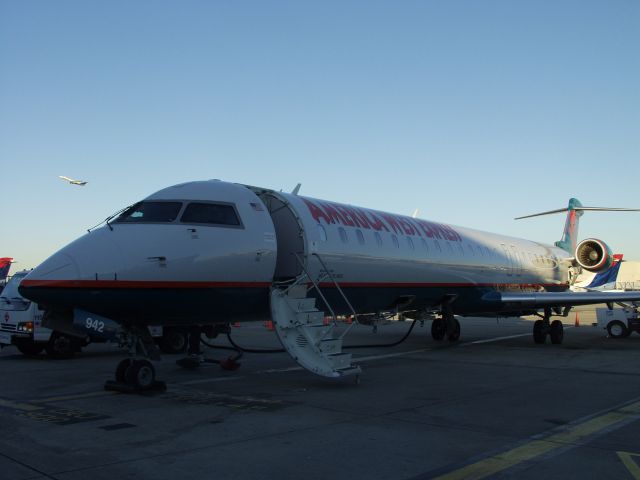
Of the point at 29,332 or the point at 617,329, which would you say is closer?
the point at 29,332

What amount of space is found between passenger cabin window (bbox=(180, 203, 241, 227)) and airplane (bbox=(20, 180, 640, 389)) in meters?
0.02

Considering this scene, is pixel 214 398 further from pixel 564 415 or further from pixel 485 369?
pixel 485 369

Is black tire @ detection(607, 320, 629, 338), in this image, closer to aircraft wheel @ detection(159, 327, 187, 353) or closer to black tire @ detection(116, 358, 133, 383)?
aircraft wheel @ detection(159, 327, 187, 353)

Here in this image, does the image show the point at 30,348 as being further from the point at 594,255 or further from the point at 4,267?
the point at 4,267

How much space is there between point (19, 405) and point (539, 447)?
22.2 ft

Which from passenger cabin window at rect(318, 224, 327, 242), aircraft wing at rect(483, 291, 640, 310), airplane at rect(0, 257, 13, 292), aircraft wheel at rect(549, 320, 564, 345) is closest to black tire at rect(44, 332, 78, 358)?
passenger cabin window at rect(318, 224, 327, 242)

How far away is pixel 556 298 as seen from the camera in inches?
680

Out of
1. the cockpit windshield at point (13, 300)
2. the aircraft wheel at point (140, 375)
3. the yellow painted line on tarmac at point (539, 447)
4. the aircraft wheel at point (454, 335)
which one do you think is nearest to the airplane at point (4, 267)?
the cockpit windshield at point (13, 300)

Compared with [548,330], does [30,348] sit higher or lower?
lower

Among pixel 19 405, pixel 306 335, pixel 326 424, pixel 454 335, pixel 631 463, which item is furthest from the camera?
pixel 454 335

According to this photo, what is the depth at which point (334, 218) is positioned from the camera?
12305mm

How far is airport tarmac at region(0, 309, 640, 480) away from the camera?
5.20 m

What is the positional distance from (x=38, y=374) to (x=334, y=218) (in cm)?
662

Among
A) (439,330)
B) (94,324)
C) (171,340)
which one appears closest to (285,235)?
(94,324)
